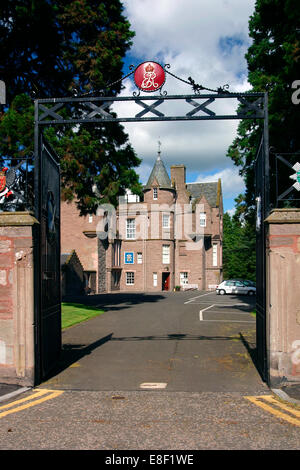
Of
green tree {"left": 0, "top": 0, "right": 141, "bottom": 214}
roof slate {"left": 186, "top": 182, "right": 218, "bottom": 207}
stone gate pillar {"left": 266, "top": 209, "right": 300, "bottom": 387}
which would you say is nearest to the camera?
stone gate pillar {"left": 266, "top": 209, "right": 300, "bottom": 387}

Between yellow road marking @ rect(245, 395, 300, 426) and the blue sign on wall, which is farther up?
the blue sign on wall

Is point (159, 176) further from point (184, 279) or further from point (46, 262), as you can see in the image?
point (46, 262)

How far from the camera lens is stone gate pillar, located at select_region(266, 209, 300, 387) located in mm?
7621

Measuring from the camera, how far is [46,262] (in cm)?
887

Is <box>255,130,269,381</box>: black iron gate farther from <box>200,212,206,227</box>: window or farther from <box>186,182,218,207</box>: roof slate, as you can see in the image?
<box>186,182,218,207</box>: roof slate

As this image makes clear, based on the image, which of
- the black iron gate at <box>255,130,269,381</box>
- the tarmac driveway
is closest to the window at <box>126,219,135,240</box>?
the tarmac driveway

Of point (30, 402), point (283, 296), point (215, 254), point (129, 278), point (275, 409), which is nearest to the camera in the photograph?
point (275, 409)

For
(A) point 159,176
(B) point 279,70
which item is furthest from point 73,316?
(A) point 159,176

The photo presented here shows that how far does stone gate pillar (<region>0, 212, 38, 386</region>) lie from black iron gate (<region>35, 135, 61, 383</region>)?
186 mm

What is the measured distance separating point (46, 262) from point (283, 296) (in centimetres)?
Answer: 459

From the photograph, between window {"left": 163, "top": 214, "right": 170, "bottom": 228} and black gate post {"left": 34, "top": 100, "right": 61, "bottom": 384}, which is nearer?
black gate post {"left": 34, "top": 100, "right": 61, "bottom": 384}

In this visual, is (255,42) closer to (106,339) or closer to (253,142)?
(253,142)

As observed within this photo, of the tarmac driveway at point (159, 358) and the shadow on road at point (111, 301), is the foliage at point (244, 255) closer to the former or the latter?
the shadow on road at point (111, 301)
